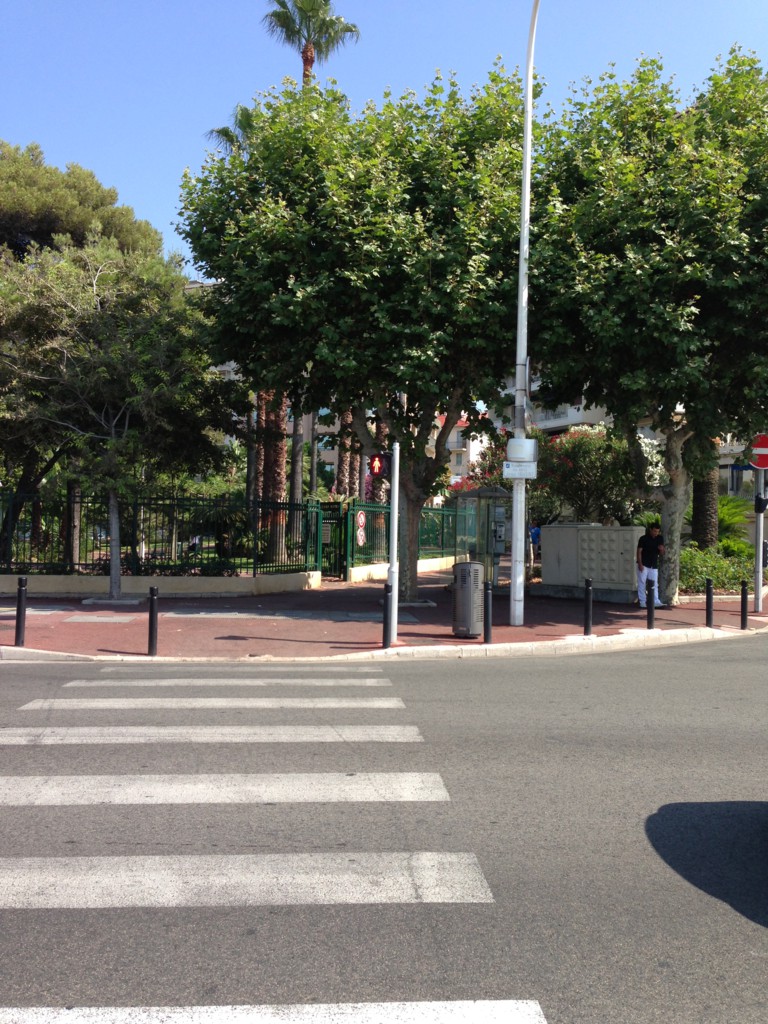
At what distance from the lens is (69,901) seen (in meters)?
4.33

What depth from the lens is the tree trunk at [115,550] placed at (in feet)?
64.1

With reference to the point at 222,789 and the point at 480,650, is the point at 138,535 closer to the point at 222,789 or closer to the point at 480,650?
the point at 480,650

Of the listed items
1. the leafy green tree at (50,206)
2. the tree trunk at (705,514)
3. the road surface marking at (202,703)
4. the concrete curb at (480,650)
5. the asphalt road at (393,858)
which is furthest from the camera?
the leafy green tree at (50,206)

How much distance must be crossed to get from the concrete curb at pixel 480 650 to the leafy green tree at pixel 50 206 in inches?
839

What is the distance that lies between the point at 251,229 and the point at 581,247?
5.92 meters

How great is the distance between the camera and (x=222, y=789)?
6133mm

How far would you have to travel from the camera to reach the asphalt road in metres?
3.62

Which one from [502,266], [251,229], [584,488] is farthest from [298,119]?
[584,488]

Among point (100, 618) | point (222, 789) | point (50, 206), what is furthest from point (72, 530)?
point (222, 789)

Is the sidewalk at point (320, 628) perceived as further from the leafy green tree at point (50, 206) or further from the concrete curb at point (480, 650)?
the leafy green tree at point (50, 206)

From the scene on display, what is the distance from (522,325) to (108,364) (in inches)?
335

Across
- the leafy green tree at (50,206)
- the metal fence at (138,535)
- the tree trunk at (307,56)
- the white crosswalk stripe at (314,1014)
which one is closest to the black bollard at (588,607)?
the metal fence at (138,535)

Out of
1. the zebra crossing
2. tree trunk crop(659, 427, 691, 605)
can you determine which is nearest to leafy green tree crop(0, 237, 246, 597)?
tree trunk crop(659, 427, 691, 605)

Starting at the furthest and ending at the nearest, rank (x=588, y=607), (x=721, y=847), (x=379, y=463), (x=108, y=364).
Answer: (x=379, y=463) → (x=108, y=364) → (x=588, y=607) → (x=721, y=847)
